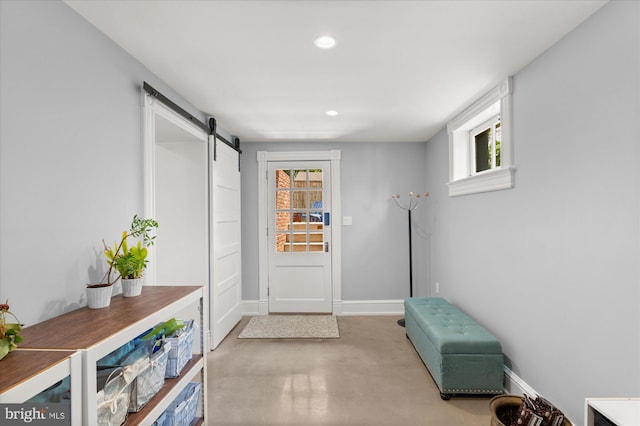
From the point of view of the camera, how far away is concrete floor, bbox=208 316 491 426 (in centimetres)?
225

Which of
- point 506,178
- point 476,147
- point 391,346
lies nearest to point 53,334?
point 506,178

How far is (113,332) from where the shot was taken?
121 cm

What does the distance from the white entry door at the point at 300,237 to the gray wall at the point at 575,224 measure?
2.29 meters

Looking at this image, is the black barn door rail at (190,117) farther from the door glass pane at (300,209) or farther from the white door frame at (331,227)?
the door glass pane at (300,209)

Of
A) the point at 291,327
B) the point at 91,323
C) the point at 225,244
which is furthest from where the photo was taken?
the point at 291,327

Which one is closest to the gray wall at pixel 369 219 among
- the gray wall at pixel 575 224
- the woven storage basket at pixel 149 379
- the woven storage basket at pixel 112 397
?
the gray wall at pixel 575 224

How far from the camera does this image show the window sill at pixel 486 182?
7.93ft

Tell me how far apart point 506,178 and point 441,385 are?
63.4 inches

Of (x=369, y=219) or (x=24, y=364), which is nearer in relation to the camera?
(x=24, y=364)

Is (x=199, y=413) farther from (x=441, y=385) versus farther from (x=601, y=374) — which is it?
(x=601, y=374)

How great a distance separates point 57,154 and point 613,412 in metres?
2.38

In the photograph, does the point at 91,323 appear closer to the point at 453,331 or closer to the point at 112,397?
the point at 112,397

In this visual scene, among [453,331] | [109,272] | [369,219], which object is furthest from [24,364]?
[369,219]

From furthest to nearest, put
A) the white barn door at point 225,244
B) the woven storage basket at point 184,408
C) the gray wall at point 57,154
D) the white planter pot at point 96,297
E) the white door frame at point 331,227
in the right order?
the white door frame at point 331,227 → the white barn door at point 225,244 → the woven storage basket at point 184,408 → the white planter pot at point 96,297 → the gray wall at point 57,154
